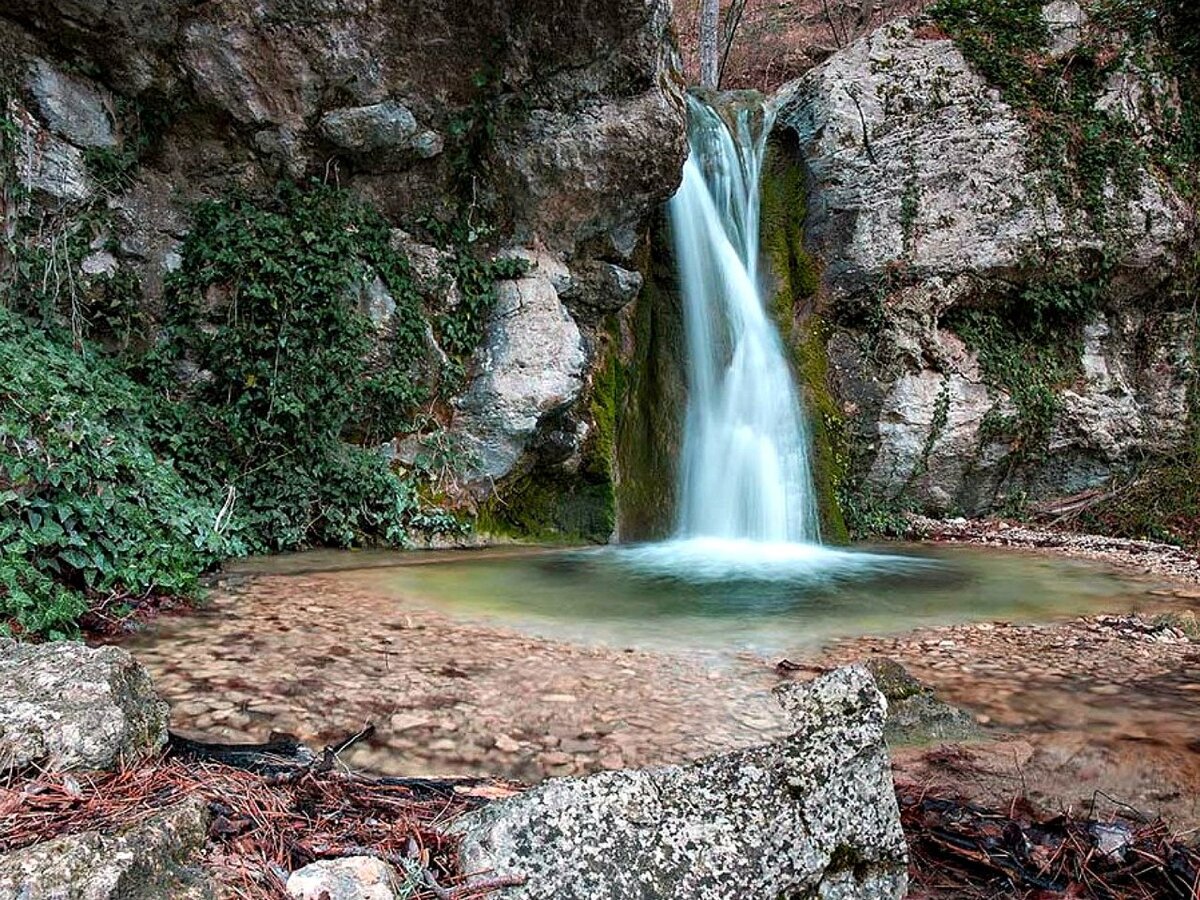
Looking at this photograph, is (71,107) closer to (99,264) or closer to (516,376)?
(99,264)

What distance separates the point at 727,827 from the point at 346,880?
2.34 ft

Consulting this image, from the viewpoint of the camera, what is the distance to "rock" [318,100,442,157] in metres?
6.70

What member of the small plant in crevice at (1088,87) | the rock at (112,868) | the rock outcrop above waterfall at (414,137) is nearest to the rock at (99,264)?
the rock outcrop above waterfall at (414,137)

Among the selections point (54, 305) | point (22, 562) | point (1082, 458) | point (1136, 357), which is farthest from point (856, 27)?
point (22, 562)

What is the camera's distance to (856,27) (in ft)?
51.6

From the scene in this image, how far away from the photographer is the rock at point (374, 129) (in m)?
6.70

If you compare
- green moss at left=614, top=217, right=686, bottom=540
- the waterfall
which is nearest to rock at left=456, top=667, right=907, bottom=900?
green moss at left=614, top=217, right=686, bottom=540

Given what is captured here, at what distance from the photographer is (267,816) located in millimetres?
1608

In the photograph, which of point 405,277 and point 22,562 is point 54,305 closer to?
point 405,277

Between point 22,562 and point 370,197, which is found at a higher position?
point 370,197

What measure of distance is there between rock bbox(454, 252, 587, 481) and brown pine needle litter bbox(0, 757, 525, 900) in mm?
5662

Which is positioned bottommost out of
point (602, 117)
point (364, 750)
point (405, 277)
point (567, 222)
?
point (364, 750)

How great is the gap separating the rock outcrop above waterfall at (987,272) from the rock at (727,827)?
8.23m

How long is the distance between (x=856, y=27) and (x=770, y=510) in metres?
12.4
